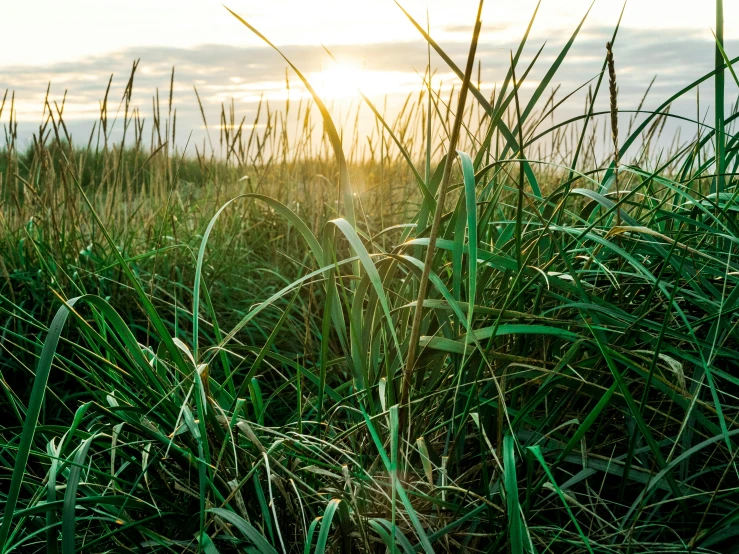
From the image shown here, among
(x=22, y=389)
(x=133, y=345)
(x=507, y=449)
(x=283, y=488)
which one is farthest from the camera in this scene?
(x=22, y=389)

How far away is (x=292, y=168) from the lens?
3.87 m

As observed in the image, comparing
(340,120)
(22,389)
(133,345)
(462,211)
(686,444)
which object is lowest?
(22,389)

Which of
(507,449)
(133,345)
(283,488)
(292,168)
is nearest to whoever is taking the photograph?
(507,449)

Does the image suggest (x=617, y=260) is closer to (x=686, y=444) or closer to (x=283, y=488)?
(x=686, y=444)

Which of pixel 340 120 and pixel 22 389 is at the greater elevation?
pixel 340 120

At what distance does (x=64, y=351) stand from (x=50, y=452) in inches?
45.5

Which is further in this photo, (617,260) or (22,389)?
(22,389)

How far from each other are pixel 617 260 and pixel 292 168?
2.76m

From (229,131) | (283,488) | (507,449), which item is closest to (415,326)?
(507,449)

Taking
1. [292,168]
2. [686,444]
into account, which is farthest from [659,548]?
[292,168]

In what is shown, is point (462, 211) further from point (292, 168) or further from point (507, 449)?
point (292, 168)

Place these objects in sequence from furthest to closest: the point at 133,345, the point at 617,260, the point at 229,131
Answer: the point at 229,131, the point at 617,260, the point at 133,345

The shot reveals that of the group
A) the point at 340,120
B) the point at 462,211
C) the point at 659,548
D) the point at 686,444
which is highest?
the point at 340,120

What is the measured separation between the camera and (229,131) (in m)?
2.99
